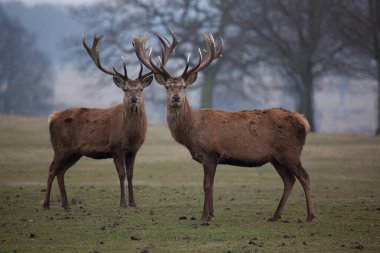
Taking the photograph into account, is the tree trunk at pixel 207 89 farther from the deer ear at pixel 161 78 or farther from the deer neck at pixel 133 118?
the deer ear at pixel 161 78

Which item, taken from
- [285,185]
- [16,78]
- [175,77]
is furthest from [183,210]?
[16,78]

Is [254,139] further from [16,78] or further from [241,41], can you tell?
[16,78]

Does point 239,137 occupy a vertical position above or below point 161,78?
below

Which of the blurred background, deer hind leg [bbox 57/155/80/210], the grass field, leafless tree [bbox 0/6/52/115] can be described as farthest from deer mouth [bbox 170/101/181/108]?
leafless tree [bbox 0/6/52/115]

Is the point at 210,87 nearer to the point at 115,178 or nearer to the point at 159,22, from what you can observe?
the point at 159,22

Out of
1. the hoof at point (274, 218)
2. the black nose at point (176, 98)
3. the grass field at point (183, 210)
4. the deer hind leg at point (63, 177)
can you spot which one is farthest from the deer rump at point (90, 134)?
the hoof at point (274, 218)

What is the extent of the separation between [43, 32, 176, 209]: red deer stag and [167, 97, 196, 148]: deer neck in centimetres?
170

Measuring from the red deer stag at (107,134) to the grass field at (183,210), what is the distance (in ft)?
2.61

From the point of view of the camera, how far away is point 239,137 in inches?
510

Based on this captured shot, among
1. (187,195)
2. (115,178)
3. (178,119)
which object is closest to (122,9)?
(115,178)

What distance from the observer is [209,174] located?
12594 millimetres

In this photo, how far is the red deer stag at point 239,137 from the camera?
1271 centimetres

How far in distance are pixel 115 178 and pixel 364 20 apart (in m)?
20.2

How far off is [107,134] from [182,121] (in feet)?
7.76
